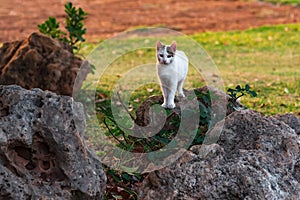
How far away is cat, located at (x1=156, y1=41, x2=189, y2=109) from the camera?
4.79 m

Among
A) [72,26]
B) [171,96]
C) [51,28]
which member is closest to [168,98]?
[171,96]

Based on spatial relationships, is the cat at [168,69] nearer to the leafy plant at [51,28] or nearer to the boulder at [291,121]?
A: the boulder at [291,121]

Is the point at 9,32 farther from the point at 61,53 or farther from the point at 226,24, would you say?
the point at 61,53

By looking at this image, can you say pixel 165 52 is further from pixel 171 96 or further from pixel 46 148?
pixel 46 148

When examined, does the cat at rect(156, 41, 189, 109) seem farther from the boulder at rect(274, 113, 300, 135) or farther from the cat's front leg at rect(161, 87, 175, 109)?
the boulder at rect(274, 113, 300, 135)

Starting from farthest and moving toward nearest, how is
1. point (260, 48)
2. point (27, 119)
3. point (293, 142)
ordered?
point (260, 48) < point (293, 142) < point (27, 119)

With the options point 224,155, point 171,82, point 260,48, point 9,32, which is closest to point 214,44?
point 260,48

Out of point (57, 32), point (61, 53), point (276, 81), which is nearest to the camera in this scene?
point (61, 53)

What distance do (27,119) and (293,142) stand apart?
166 centimetres

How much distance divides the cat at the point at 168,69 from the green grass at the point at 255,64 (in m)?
→ 2.93

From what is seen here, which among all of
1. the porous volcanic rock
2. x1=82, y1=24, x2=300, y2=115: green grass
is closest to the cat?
the porous volcanic rock

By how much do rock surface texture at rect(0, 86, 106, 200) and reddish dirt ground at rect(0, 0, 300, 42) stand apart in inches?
399

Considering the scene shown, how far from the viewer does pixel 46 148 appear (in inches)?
159

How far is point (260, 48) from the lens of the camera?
42.4 ft
